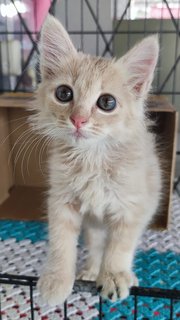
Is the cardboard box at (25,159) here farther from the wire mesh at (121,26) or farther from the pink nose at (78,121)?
the pink nose at (78,121)


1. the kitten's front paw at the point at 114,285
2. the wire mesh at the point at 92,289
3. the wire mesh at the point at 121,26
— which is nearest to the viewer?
the wire mesh at the point at 92,289

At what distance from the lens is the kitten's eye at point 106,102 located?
0.88 meters

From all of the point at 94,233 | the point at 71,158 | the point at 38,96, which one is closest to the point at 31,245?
the point at 94,233

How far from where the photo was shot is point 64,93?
90cm

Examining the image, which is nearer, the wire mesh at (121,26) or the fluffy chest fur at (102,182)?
the fluffy chest fur at (102,182)

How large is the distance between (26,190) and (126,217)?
0.85m

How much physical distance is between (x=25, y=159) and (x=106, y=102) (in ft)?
2.98

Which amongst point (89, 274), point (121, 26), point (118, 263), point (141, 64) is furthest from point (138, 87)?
point (121, 26)

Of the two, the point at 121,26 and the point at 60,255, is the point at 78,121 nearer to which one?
the point at 60,255

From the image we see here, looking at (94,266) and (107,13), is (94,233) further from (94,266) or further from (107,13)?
(107,13)

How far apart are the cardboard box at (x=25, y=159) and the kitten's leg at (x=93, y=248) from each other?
1.00 feet

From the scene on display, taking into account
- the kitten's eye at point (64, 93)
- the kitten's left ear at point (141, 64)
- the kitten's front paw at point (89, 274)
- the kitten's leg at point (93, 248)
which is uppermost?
the kitten's left ear at point (141, 64)

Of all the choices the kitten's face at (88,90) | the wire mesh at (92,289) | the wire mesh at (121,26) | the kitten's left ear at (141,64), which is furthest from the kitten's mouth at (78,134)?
the wire mesh at (121,26)

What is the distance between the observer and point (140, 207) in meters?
1.00
